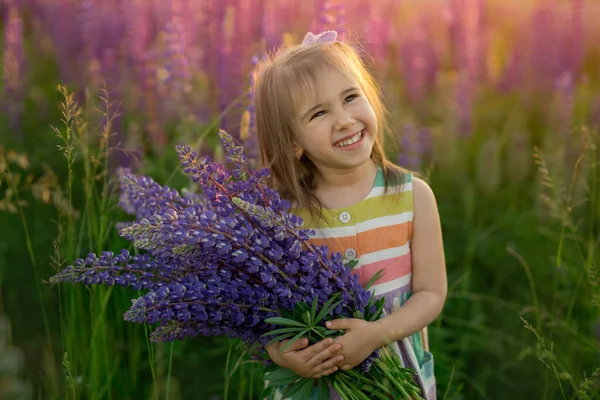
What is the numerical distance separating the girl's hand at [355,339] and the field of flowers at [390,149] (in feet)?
2.37

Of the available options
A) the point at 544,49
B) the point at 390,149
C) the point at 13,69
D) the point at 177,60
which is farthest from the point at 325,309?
the point at 544,49

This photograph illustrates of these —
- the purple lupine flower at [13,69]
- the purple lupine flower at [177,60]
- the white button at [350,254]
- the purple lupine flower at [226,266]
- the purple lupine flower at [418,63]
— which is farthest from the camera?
the purple lupine flower at [418,63]

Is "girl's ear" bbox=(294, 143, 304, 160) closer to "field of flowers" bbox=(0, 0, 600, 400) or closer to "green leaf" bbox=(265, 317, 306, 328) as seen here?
"field of flowers" bbox=(0, 0, 600, 400)

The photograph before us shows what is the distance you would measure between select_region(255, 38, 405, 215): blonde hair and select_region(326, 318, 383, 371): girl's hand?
0.39 meters

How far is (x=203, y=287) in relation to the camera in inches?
69.8

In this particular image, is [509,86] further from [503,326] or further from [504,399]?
[504,399]

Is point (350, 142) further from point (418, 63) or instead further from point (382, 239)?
point (418, 63)

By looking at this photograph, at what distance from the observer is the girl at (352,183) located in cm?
203

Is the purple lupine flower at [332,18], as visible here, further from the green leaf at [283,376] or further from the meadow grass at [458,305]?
the green leaf at [283,376]

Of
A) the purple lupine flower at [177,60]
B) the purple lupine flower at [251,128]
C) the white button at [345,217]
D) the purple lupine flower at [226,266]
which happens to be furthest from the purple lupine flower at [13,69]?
the white button at [345,217]

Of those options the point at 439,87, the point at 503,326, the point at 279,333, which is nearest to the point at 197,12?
the point at 439,87

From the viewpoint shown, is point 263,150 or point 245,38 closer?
point 263,150

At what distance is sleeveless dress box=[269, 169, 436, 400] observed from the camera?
209 centimetres

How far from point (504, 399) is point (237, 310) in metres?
1.51
